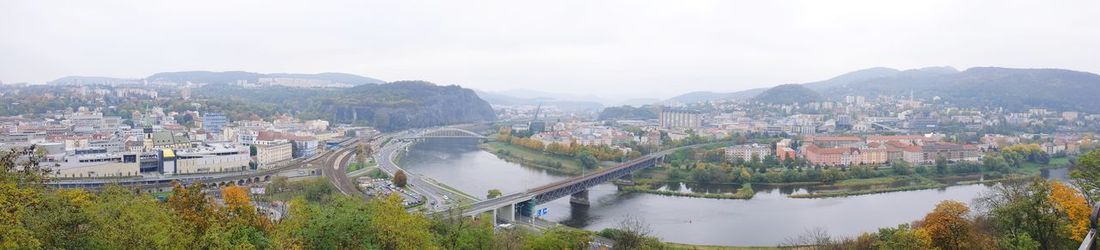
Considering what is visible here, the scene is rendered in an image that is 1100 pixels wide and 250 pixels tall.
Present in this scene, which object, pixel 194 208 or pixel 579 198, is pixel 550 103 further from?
pixel 194 208

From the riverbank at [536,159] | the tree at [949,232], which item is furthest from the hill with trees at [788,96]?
the tree at [949,232]

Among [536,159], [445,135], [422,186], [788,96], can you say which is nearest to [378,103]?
[445,135]

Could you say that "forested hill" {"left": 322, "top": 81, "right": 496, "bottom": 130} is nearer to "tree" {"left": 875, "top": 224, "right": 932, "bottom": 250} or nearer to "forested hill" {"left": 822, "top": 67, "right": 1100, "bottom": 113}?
A: "forested hill" {"left": 822, "top": 67, "right": 1100, "bottom": 113}

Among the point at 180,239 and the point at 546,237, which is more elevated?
the point at 180,239

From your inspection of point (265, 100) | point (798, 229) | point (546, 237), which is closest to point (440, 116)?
point (265, 100)

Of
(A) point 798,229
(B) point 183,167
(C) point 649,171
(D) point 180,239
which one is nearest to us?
(D) point 180,239

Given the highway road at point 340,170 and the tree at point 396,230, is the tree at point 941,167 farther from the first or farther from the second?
the tree at point 396,230

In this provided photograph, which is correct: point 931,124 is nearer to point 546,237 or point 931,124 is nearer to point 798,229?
point 798,229

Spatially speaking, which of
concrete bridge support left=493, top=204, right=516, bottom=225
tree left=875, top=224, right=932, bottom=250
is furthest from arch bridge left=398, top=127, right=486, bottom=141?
tree left=875, top=224, right=932, bottom=250
